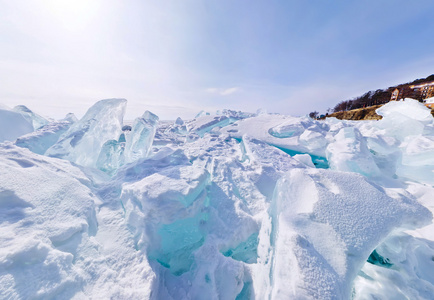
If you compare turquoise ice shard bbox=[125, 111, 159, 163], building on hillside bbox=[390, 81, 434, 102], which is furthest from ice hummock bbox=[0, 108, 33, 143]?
building on hillside bbox=[390, 81, 434, 102]

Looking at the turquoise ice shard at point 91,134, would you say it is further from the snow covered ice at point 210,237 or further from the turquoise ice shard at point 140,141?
the snow covered ice at point 210,237

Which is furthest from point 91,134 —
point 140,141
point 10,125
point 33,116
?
point 33,116

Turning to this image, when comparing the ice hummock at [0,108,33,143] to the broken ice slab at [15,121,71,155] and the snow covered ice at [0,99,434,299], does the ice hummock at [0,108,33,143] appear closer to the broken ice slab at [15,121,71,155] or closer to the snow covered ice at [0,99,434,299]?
the broken ice slab at [15,121,71,155]

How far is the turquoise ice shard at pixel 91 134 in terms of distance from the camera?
3566 mm

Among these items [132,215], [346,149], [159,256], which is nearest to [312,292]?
[159,256]

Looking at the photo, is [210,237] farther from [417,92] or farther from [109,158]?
[417,92]

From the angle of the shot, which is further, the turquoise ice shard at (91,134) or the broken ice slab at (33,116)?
the broken ice slab at (33,116)

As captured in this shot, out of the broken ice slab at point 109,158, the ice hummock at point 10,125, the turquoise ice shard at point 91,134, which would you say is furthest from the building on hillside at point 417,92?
the ice hummock at point 10,125

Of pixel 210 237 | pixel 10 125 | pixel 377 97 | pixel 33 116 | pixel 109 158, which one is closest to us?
pixel 210 237

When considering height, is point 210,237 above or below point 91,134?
below

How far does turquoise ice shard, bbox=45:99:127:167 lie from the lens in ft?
11.7

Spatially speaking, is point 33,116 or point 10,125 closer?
point 10,125

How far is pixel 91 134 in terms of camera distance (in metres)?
3.86

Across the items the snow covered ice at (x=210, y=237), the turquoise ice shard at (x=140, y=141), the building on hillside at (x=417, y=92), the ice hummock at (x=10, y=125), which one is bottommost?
the snow covered ice at (x=210, y=237)
